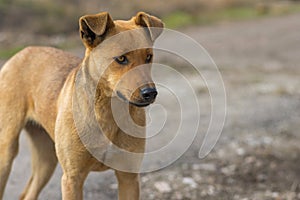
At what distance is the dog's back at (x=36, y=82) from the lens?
5344 mm

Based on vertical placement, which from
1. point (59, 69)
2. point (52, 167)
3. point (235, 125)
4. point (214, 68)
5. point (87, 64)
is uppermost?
point (87, 64)

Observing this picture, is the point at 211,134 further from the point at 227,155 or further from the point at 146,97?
the point at 146,97

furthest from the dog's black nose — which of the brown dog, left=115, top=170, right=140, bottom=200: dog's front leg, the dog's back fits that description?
the dog's back

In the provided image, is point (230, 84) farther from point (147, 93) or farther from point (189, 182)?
point (147, 93)

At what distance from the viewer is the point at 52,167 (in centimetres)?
595

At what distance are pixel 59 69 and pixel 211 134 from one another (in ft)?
11.4

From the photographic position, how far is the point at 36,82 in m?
5.48

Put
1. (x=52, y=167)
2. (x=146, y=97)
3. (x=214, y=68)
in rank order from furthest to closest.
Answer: (x=214, y=68) → (x=52, y=167) → (x=146, y=97)

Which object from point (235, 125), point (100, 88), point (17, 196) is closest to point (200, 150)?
point (235, 125)

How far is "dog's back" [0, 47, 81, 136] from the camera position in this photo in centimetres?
534

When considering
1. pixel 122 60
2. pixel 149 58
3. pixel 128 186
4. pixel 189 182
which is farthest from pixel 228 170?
pixel 122 60

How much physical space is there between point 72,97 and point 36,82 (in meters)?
0.69

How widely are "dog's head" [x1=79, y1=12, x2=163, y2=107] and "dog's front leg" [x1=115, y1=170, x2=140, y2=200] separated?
717 millimetres

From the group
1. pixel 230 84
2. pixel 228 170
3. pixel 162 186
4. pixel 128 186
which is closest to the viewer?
pixel 128 186
